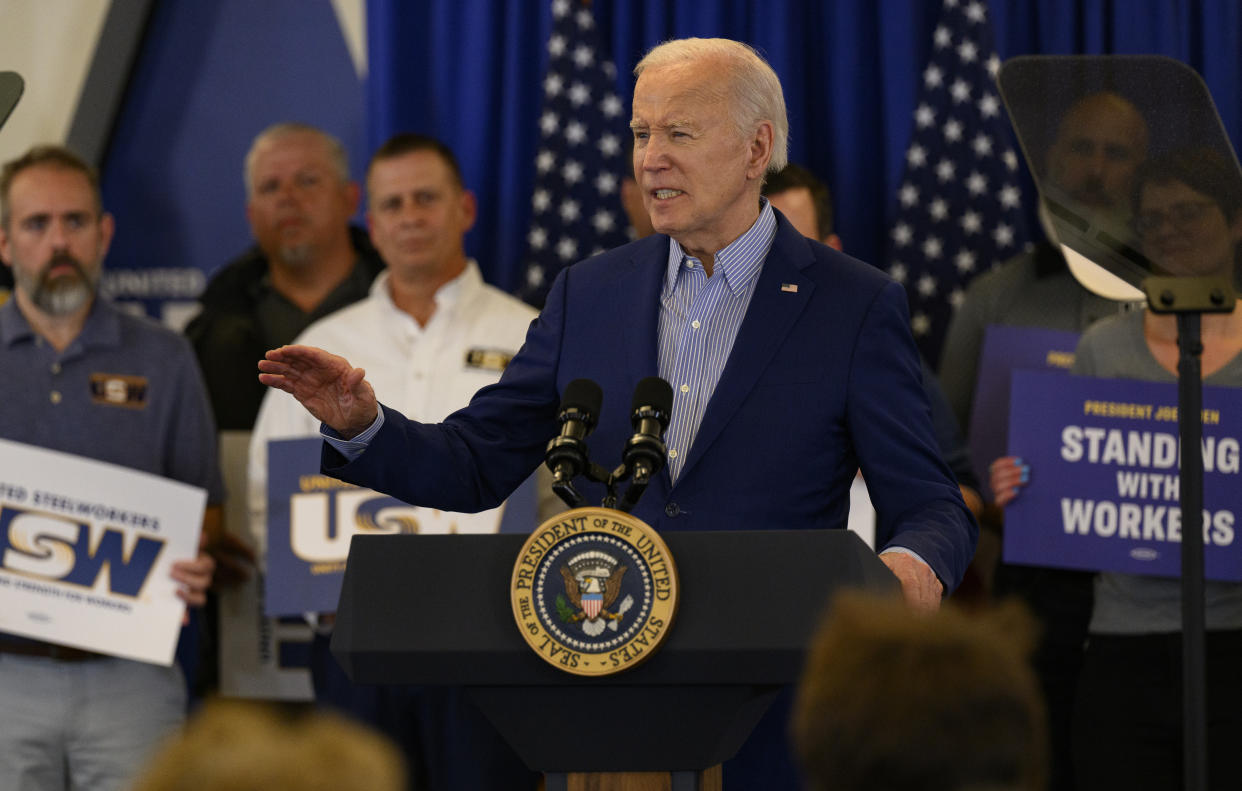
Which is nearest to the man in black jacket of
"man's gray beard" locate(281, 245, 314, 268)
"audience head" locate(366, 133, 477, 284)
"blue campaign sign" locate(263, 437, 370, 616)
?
"man's gray beard" locate(281, 245, 314, 268)

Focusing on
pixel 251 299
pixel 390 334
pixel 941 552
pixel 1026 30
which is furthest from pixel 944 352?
pixel 941 552

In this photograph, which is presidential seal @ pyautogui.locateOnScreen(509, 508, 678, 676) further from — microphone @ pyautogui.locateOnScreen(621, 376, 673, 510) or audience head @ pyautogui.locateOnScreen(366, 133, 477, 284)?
audience head @ pyautogui.locateOnScreen(366, 133, 477, 284)

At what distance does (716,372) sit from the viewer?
8.21 ft

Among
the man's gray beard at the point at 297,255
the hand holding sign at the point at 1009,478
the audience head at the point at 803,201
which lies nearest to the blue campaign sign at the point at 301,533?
the man's gray beard at the point at 297,255

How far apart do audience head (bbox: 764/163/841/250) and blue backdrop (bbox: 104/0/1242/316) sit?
0.88 metres

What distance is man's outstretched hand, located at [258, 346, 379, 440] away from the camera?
2.18 meters

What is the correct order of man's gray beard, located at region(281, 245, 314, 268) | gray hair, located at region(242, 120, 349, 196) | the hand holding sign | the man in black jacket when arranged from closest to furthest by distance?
the hand holding sign, the man in black jacket, man's gray beard, located at region(281, 245, 314, 268), gray hair, located at region(242, 120, 349, 196)

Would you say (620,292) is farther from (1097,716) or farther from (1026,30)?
(1026,30)

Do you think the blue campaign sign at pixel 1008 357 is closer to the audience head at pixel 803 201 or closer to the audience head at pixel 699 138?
A: the audience head at pixel 803 201

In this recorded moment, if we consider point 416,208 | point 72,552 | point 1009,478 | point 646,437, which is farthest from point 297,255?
point 646,437

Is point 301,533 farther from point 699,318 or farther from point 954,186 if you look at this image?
point 954,186

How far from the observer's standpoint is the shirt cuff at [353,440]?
2309 millimetres

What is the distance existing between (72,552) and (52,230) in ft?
3.24

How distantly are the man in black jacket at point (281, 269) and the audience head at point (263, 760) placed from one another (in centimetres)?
418
